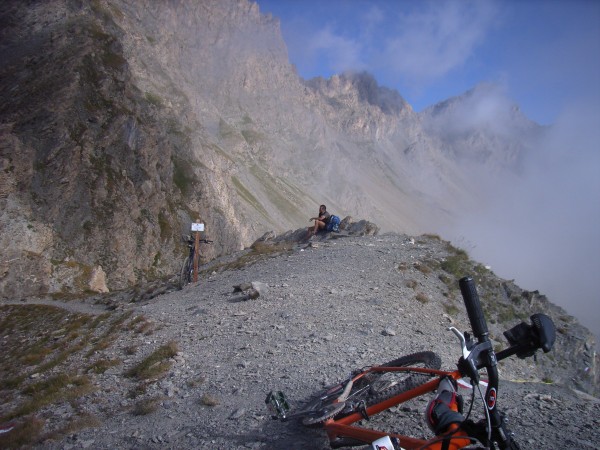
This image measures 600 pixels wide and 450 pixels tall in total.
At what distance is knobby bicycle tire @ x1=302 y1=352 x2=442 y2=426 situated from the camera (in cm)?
566

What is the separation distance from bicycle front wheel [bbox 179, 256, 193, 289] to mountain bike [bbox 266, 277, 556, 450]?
52.7 feet

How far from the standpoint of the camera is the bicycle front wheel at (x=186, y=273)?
21.4m

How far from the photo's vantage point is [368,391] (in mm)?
6293

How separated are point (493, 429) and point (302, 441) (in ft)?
11.6

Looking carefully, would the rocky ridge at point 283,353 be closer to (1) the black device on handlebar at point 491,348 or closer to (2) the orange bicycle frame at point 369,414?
(2) the orange bicycle frame at point 369,414

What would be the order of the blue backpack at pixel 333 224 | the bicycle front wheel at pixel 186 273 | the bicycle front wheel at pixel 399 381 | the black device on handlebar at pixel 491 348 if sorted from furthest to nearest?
the blue backpack at pixel 333 224
the bicycle front wheel at pixel 186 273
the bicycle front wheel at pixel 399 381
the black device on handlebar at pixel 491 348

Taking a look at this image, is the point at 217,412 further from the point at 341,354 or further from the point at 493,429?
the point at 493,429

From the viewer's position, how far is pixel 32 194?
171 feet

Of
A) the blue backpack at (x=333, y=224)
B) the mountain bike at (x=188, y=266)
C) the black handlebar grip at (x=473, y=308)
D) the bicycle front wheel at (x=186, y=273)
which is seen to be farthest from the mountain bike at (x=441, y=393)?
the blue backpack at (x=333, y=224)

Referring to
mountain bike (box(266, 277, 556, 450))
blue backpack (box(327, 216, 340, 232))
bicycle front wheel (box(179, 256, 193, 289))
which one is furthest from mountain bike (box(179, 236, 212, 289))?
mountain bike (box(266, 277, 556, 450))

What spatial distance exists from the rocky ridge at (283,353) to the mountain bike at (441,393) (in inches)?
22.6

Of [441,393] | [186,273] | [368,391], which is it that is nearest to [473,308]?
[441,393]

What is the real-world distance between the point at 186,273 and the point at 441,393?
19.2 m

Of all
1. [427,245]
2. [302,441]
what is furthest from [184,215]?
[302,441]
